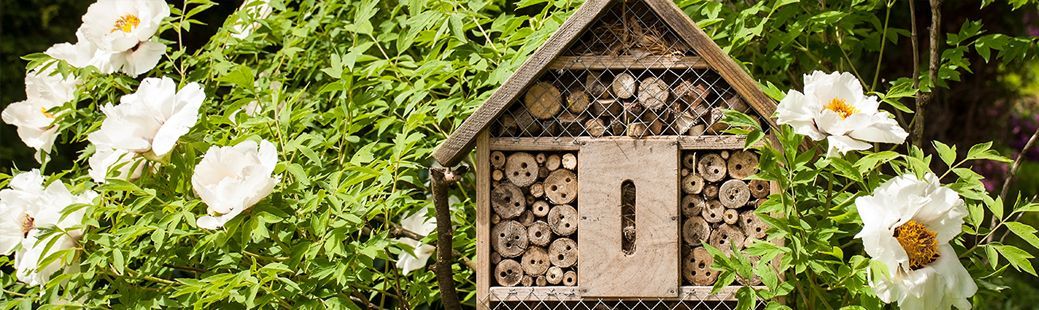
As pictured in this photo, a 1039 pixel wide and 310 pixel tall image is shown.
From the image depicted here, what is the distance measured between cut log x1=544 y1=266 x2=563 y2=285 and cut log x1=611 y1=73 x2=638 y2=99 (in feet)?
0.97

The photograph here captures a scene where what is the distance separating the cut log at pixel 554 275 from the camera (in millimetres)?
2074

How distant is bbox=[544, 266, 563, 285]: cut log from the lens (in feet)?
6.81

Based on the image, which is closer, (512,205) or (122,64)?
(512,205)

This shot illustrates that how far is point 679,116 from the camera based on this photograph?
207cm

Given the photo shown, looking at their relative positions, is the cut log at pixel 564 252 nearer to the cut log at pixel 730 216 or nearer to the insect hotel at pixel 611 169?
the insect hotel at pixel 611 169

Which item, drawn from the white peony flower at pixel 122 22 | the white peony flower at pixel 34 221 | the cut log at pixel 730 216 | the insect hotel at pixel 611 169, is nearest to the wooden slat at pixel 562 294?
the insect hotel at pixel 611 169

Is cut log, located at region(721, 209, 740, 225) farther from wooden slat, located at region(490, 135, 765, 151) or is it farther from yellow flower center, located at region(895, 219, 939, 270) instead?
yellow flower center, located at region(895, 219, 939, 270)

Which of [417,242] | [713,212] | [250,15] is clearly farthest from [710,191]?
[250,15]

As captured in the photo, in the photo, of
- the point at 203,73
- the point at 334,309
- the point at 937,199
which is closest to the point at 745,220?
the point at 937,199

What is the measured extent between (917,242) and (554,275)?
56 centimetres

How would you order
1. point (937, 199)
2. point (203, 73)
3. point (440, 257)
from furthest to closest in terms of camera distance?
point (203, 73) → point (440, 257) → point (937, 199)

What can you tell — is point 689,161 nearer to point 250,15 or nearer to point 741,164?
point 741,164

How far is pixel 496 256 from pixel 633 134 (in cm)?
29

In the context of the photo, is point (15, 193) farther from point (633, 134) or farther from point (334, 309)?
point (633, 134)
